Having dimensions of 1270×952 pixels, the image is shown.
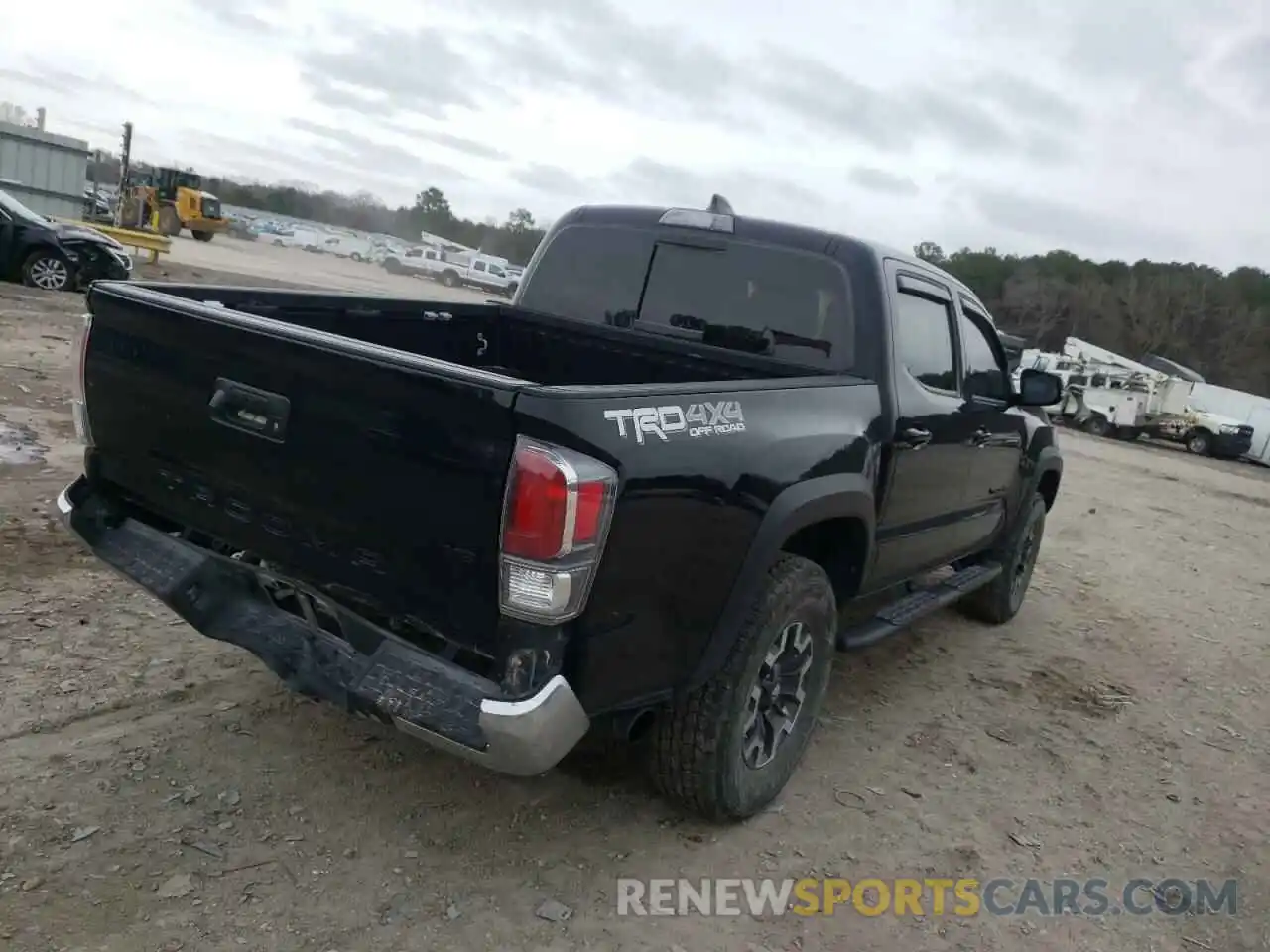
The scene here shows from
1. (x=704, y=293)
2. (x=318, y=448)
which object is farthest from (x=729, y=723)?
(x=704, y=293)

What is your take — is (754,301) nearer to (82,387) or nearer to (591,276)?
(591,276)

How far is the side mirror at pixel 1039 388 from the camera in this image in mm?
5270

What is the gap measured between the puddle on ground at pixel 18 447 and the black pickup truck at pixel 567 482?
11.2ft

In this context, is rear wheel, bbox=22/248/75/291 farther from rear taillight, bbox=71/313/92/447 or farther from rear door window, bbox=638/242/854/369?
rear door window, bbox=638/242/854/369

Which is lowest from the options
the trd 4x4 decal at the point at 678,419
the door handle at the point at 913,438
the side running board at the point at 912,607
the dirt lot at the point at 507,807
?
the dirt lot at the point at 507,807

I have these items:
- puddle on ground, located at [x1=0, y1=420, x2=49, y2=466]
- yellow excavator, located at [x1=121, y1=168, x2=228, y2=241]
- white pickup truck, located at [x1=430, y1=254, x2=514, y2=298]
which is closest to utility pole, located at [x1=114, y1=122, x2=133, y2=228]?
yellow excavator, located at [x1=121, y1=168, x2=228, y2=241]

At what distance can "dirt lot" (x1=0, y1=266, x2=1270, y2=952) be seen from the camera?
280 cm

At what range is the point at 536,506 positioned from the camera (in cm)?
241

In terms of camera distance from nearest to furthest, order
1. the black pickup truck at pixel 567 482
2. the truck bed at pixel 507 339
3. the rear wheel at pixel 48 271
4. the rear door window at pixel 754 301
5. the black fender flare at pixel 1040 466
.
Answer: the black pickup truck at pixel 567 482, the truck bed at pixel 507 339, the rear door window at pixel 754 301, the black fender flare at pixel 1040 466, the rear wheel at pixel 48 271

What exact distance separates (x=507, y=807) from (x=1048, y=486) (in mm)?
4579

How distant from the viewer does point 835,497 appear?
11.4ft

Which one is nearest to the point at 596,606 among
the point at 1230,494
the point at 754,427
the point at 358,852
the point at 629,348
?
the point at 754,427

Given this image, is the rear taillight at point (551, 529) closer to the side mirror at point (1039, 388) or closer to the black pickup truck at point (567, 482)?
the black pickup truck at point (567, 482)

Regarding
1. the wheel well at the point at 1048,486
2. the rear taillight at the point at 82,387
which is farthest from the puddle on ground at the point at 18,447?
the wheel well at the point at 1048,486
